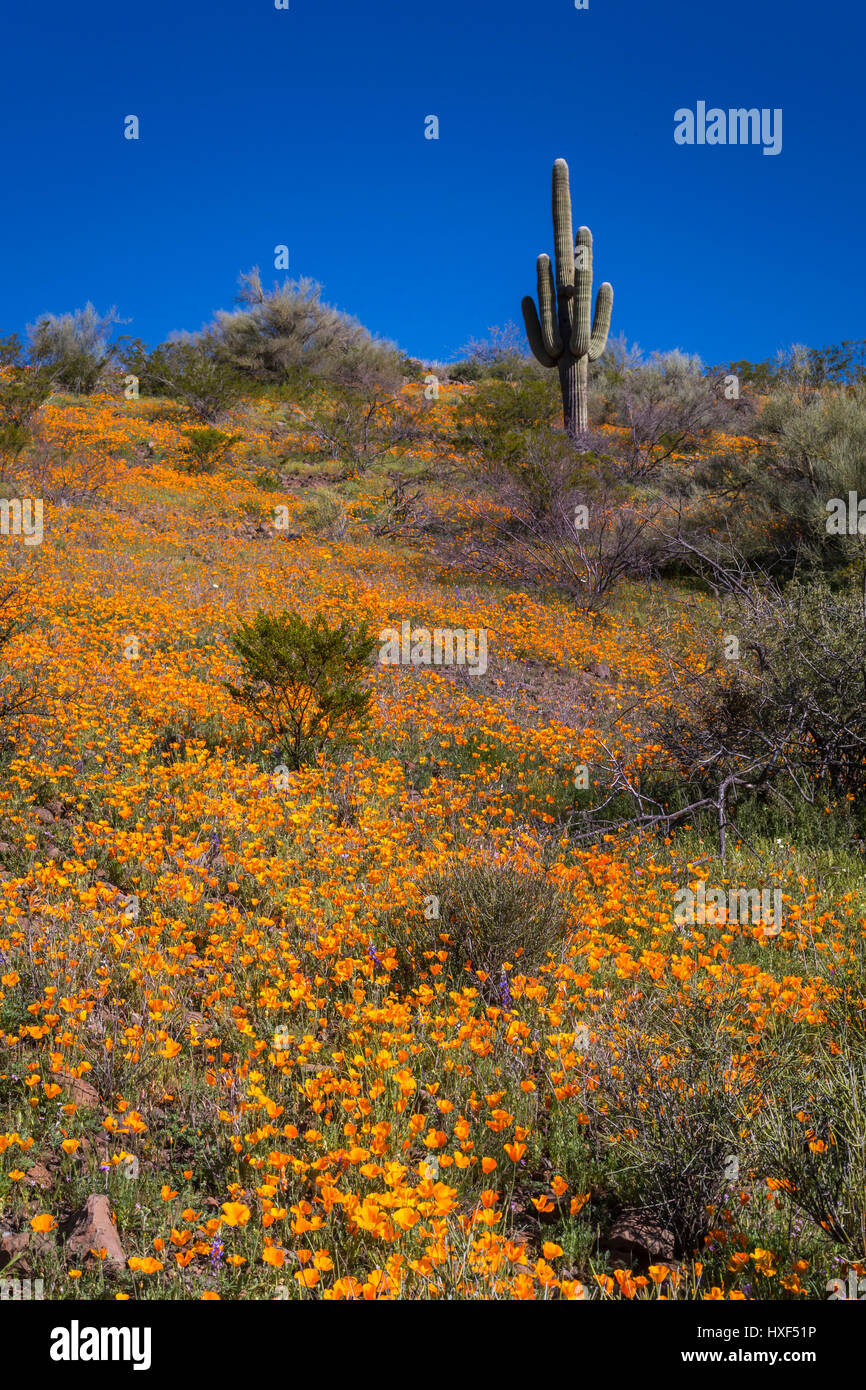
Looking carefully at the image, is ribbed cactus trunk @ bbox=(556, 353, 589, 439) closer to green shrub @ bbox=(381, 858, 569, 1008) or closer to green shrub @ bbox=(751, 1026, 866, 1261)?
green shrub @ bbox=(381, 858, 569, 1008)

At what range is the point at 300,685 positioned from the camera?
6.70m

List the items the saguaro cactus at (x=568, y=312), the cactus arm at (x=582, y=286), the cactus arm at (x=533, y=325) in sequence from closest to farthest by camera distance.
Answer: the saguaro cactus at (x=568, y=312), the cactus arm at (x=582, y=286), the cactus arm at (x=533, y=325)

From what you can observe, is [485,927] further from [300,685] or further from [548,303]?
[548,303]

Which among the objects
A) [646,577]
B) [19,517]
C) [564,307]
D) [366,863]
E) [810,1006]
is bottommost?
[810,1006]

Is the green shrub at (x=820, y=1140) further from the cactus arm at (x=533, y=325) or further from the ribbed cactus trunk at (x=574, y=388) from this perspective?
the cactus arm at (x=533, y=325)

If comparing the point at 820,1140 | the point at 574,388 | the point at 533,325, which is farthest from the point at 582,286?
the point at 820,1140

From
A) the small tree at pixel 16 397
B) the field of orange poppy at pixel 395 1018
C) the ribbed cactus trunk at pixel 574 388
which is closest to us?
the field of orange poppy at pixel 395 1018

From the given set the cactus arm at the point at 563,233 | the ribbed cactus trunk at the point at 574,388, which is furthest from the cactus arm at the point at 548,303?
the ribbed cactus trunk at the point at 574,388

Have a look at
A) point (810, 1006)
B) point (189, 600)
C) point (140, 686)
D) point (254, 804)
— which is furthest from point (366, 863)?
point (189, 600)

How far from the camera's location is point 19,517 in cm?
1288

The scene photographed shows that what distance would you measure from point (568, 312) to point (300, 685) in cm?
1563

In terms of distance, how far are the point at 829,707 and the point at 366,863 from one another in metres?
3.64

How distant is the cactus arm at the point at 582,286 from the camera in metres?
18.6
